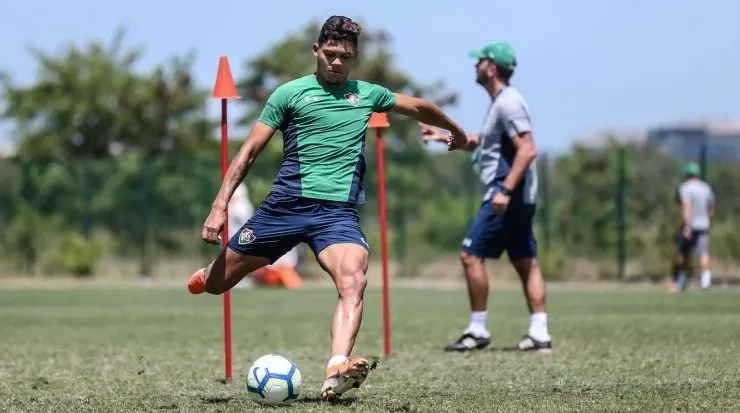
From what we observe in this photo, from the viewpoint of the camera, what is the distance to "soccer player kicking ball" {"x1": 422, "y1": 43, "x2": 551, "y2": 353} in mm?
10742

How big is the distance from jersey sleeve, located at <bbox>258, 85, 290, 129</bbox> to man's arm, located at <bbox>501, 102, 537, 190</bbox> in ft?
10.3

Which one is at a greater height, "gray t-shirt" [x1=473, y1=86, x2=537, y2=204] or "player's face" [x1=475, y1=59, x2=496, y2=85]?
"player's face" [x1=475, y1=59, x2=496, y2=85]

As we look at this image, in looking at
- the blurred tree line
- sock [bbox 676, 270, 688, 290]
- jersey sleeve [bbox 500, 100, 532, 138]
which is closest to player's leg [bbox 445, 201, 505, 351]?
jersey sleeve [bbox 500, 100, 532, 138]

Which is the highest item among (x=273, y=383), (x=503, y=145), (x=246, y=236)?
(x=503, y=145)

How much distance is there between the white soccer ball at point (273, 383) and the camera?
7445 millimetres

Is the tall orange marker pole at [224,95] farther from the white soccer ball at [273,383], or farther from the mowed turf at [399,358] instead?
the white soccer ball at [273,383]

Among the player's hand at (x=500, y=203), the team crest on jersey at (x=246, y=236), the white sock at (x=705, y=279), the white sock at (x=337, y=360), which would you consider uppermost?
the player's hand at (x=500, y=203)

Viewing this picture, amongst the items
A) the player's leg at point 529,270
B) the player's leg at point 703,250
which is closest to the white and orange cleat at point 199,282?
the player's leg at point 529,270

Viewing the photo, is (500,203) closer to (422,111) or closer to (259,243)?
(422,111)

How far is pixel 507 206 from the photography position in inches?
419

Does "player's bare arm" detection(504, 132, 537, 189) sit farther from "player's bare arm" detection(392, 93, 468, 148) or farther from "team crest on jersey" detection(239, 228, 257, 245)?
"team crest on jersey" detection(239, 228, 257, 245)

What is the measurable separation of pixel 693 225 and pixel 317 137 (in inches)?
626

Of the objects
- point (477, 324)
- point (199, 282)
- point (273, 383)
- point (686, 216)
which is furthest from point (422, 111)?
point (686, 216)

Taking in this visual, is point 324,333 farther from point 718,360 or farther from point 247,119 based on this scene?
point 247,119
